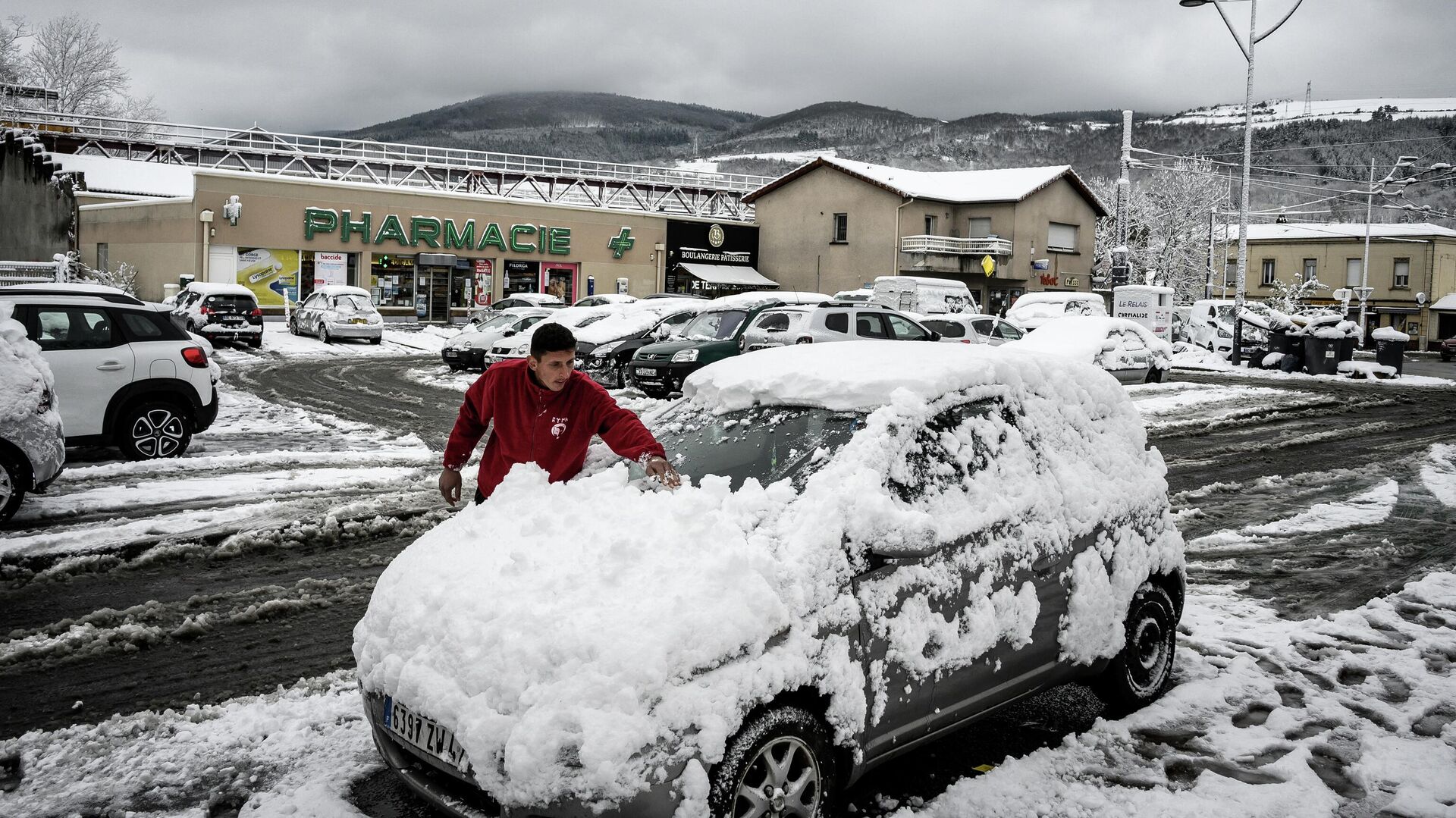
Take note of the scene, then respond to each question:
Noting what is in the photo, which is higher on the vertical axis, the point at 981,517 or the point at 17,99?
the point at 17,99

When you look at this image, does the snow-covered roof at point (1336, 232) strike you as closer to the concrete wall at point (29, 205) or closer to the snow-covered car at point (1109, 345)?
the snow-covered car at point (1109, 345)

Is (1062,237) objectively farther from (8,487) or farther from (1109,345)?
(8,487)

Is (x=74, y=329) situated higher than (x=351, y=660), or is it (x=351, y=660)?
(x=74, y=329)

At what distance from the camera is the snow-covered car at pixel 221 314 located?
29.0m

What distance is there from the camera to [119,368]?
10.8m

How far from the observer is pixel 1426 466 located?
491 inches

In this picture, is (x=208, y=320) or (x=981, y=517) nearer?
(x=981, y=517)

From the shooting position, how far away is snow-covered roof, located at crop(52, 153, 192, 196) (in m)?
44.1

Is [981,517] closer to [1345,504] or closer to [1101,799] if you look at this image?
[1101,799]

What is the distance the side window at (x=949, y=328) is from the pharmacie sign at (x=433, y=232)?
87.2 ft

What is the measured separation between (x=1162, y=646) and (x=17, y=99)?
65.7 meters

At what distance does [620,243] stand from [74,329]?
3868 centimetres

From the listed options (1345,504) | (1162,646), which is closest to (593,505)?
(1162,646)

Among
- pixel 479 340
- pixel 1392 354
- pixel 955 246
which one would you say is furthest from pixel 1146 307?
pixel 479 340
